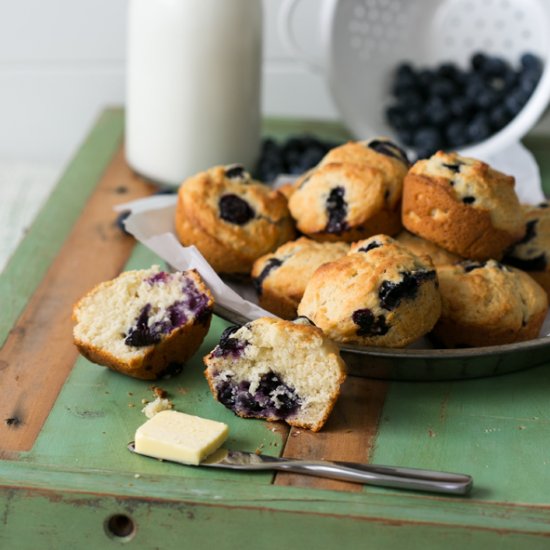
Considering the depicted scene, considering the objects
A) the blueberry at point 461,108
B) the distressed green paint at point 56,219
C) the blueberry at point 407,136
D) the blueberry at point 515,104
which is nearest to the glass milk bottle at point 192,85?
the distressed green paint at point 56,219

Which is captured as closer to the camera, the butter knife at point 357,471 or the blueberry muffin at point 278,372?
the butter knife at point 357,471

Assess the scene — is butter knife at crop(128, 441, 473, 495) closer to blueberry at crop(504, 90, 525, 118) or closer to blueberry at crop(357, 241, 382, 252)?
blueberry at crop(357, 241, 382, 252)

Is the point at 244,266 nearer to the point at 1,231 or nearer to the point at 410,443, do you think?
the point at 410,443

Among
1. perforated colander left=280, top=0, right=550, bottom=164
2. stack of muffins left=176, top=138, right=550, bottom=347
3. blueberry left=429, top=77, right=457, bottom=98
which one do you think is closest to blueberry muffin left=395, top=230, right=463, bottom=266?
stack of muffins left=176, top=138, right=550, bottom=347

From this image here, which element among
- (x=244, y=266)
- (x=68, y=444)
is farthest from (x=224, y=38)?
(x=68, y=444)

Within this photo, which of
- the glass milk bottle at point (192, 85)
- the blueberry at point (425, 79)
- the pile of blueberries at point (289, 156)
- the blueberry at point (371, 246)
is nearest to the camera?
the blueberry at point (371, 246)

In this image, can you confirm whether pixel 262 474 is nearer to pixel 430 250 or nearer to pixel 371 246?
pixel 371 246

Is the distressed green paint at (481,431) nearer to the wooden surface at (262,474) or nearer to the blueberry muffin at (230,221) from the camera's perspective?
the wooden surface at (262,474)

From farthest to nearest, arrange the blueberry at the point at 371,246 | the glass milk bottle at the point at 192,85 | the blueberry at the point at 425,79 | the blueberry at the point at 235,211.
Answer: the blueberry at the point at 425,79 → the glass milk bottle at the point at 192,85 → the blueberry at the point at 235,211 → the blueberry at the point at 371,246

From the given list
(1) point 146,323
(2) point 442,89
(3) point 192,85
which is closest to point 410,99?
(2) point 442,89
